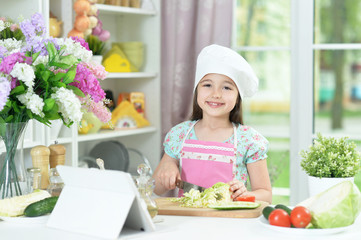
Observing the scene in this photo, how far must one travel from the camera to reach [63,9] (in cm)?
325

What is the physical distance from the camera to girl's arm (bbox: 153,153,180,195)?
240 centimetres

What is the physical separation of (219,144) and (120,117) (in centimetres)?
119

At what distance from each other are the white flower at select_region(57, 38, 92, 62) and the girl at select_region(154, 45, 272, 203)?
0.63 m

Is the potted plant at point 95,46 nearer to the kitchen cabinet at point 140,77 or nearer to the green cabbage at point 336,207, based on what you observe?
the kitchen cabinet at point 140,77

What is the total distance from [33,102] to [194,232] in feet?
1.98

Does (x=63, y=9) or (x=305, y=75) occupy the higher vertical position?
(x=63, y=9)

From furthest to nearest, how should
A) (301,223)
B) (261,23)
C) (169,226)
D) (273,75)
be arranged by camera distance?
1. (273,75)
2. (261,23)
3. (169,226)
4. (301,223)

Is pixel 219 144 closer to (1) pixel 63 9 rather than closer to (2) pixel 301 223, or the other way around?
(2) pixel 301 223

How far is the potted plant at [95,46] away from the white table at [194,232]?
1.64 meters

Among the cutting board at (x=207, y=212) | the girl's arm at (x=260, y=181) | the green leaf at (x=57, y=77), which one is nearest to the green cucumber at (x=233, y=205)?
the cutting board at (x=207, y=212)

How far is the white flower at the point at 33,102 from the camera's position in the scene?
1.89m

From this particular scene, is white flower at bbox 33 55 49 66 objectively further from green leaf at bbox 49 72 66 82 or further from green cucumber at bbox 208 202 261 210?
green cucumber at bbox 208 202 261 210

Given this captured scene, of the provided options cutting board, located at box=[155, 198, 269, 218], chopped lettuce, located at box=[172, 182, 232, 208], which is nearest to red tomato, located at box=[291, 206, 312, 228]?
cutting board, located at box=[155, 198, 269, 218]

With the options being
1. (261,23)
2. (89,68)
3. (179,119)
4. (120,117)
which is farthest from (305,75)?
(261,23)
